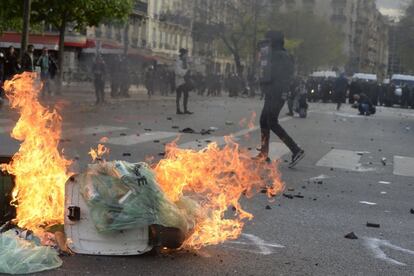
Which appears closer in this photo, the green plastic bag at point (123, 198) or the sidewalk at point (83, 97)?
the green plastic bag at point (123, 198)

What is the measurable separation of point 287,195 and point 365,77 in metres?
42.8

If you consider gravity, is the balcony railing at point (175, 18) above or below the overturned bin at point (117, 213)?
above

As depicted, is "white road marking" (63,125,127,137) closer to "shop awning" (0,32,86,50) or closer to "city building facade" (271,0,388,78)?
"shop awning" (0,32,86,50)

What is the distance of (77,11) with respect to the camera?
2592cm

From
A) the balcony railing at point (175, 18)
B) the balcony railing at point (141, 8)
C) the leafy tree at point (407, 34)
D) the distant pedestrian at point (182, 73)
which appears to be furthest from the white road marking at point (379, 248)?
the balcony railing at point (141, 8)

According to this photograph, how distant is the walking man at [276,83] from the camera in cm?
999

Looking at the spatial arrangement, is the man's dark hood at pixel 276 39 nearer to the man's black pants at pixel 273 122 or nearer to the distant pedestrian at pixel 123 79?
the man's black pants at pixel 273 122

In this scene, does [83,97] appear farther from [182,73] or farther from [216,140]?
[216,140]

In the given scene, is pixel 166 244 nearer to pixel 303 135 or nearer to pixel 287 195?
pixel 287 195

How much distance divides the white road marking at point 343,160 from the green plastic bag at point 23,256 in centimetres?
661

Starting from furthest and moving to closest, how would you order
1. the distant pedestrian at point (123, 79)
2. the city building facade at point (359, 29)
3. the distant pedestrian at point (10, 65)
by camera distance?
the city building facade at point (359, 29) → the distant pedestrian at point (123, 79) → the distant pedestrian at point (10, 65)

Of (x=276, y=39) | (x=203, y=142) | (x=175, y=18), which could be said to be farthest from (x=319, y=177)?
(x=175, y=18)

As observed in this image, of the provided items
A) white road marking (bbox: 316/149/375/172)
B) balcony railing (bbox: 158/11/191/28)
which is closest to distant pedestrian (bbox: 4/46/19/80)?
white road marking (bbox: 316/149/375/172)

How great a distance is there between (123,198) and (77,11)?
22431 millimetres
